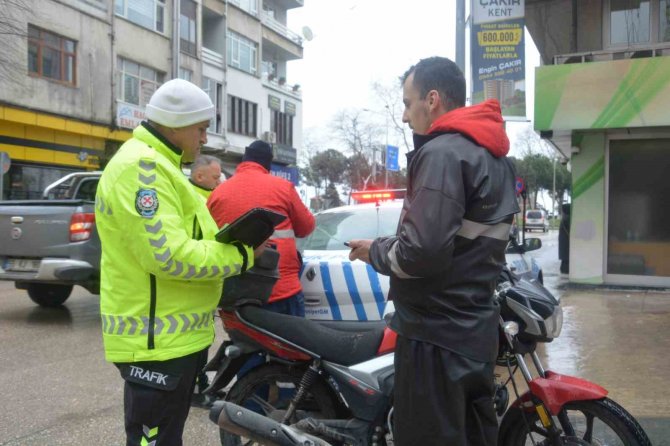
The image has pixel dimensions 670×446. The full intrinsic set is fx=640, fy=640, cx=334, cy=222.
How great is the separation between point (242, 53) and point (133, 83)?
9954mm

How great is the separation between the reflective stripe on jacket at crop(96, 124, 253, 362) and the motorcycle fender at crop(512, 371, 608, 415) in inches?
58.5

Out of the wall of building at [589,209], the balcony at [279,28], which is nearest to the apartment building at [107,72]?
the balcony at [279,28]

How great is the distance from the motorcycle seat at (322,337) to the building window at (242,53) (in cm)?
3165

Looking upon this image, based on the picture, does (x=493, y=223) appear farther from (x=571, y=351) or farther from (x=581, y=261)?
(x=581, y=261)

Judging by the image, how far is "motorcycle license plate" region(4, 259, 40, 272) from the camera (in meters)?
7.70

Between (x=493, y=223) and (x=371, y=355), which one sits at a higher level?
(x=493, y=223)

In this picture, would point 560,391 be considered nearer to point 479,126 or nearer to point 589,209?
point 479,126

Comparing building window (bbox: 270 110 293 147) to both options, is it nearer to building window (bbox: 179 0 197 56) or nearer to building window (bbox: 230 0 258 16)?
building window (bbox: 230 0 258 16)

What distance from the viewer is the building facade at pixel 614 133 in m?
10.4

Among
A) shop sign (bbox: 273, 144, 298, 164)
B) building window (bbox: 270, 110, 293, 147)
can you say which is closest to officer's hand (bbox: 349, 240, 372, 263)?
shop sign (bbox: 273, 144, 298, 164)

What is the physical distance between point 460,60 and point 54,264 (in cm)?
585

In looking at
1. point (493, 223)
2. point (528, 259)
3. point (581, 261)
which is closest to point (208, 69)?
point (581, 261)

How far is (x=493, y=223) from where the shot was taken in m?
2.37

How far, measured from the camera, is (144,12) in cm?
2642
